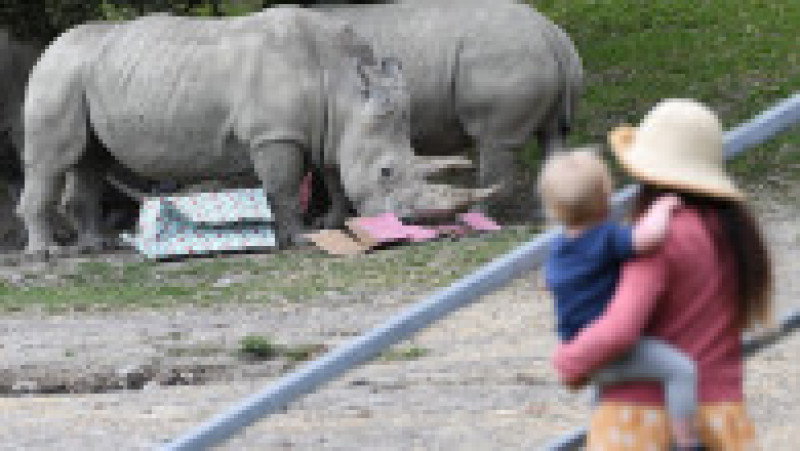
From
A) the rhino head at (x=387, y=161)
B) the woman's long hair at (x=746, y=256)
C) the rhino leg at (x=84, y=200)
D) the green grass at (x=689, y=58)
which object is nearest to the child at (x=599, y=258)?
the woman's long hair at (x=746, y=256)

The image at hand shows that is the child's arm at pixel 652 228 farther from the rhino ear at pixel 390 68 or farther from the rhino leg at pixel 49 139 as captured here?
the rhino leg at pixel 49 139

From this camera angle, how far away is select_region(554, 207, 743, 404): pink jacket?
3.83 m

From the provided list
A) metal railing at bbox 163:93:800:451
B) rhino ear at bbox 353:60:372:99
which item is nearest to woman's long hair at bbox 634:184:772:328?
metal railing at bbox 163:93:800:451

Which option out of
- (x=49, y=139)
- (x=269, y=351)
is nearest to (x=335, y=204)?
(x=49, y=139)

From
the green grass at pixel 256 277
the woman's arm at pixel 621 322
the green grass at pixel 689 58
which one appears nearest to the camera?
the woman's arm at pixel 621 322

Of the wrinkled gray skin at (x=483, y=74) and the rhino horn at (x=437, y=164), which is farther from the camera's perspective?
the wrinkled gray skin at (x=483, y=74)

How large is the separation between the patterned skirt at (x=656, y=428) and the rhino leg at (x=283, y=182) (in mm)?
9406

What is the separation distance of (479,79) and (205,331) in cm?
482

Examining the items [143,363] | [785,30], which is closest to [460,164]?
[143,363]

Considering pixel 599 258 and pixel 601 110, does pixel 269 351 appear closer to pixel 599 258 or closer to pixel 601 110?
pixel 599 258

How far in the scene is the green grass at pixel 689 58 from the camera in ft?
55.9

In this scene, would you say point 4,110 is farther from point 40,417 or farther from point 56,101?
point 40,417

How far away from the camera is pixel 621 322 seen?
3.79 metres

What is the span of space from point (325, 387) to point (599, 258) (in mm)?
4348
